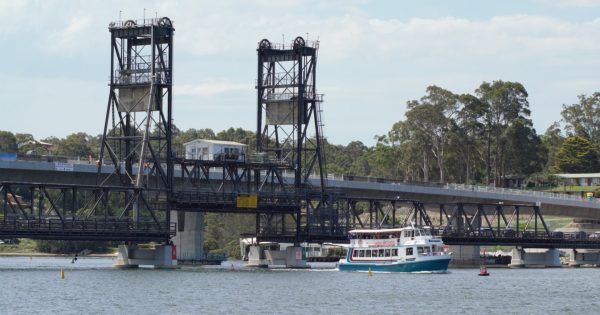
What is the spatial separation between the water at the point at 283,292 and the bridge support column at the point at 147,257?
8.01ft

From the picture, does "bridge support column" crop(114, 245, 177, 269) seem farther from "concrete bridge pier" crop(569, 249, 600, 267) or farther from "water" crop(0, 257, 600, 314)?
"concrete bridge pier" crop(569, 249, 600, 267)

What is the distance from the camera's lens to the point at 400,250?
4621 inches

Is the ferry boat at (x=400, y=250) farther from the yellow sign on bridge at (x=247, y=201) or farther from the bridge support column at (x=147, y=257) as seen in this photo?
the bridge support column at (x=147, y=257)

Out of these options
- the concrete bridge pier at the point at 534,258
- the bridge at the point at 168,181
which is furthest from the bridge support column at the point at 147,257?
the concrete bridge pier at the point at 534,258

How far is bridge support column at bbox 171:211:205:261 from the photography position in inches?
4985

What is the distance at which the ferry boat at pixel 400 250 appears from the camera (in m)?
116

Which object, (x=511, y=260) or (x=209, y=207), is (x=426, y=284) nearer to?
A: (x=209, y=207)

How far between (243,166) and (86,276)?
959 inches

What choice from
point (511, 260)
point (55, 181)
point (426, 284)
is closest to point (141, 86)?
point (55, 181)

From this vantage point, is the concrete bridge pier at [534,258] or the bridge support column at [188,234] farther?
the concrete bridge pier at [534,258]

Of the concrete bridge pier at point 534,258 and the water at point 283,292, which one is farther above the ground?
the concrete bridge pier at point 534,258

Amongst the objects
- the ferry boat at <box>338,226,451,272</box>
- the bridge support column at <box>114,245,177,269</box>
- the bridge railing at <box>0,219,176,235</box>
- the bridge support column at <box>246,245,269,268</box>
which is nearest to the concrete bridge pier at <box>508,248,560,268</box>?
the ferry boat at <box>338,226,451,272</box>

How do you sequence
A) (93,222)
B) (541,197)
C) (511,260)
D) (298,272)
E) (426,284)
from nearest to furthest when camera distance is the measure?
(426,284) < (93,222) < (298,272) < (511,260) < (541,197)

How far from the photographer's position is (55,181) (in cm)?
12219
